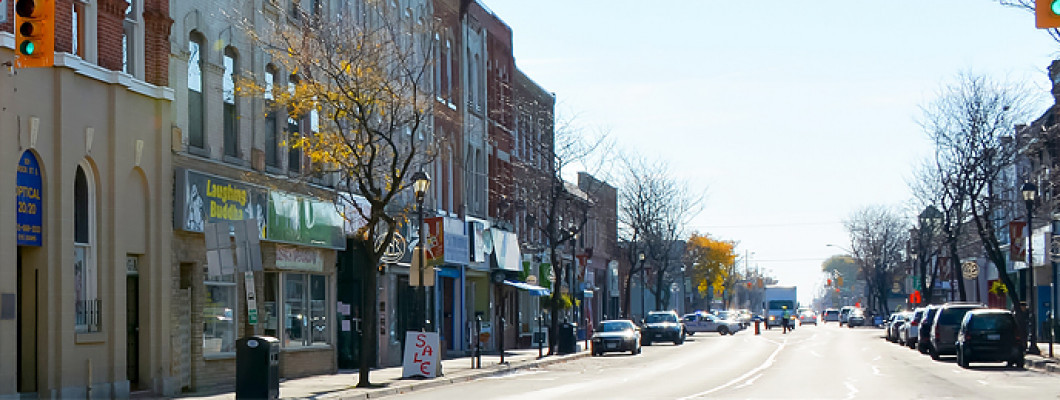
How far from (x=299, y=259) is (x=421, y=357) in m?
Result: 3.79

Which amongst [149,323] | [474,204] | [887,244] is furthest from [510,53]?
[887,244]

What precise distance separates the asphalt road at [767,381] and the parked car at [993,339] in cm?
39

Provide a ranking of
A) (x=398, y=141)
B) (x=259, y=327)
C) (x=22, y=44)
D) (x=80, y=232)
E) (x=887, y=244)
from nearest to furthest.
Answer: (x=22, y=44) < (x=80, y=232) < (x=259, y=327) < (x=398, y=141) < (x=887, y=244)

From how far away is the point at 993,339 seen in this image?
3475cm

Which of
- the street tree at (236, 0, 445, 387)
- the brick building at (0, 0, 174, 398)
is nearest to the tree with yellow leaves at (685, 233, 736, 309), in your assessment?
the street tree at (236, 0, 445, 387)

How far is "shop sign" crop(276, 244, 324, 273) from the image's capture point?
1190 inches

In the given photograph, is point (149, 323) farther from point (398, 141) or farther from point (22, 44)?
point (398, 141)

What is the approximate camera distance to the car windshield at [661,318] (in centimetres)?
6288

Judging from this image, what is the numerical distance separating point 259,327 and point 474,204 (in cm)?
2041

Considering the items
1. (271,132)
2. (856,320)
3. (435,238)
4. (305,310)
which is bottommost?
(856,320)

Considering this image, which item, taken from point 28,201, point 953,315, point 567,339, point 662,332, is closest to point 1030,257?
point 953,315

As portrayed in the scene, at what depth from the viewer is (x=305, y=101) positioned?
1064 inches

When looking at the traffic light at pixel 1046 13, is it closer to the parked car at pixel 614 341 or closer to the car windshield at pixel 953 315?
the car windshield at pixel 953 315

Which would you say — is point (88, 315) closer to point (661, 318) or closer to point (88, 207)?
point (88, 207)
